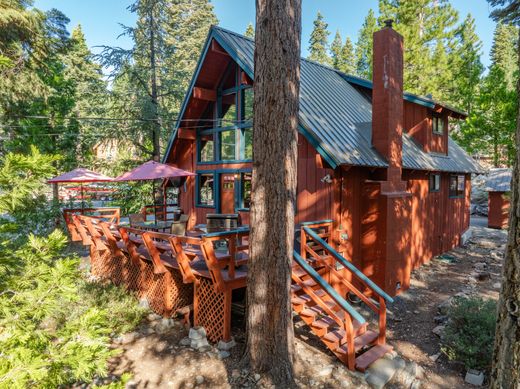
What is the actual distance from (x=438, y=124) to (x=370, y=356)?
10245mm

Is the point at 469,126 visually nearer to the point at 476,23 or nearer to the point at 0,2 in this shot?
the point at 476,23

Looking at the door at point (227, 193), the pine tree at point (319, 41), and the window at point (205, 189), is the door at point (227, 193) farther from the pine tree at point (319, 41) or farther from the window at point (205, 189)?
the pine tree at point (319, 41)

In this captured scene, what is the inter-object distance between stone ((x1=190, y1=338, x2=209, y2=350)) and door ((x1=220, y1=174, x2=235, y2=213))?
17.6 ft

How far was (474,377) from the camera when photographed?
16.7 ft

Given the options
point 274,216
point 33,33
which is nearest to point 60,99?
point 33,33

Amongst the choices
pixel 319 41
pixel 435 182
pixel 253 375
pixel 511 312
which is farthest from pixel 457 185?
pixel 319 41

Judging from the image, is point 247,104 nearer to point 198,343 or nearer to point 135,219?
point 135,219

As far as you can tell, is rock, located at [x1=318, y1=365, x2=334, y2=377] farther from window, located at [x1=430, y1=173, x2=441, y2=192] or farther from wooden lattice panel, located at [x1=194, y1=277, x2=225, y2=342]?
window, located at [x1=430, y1=173, x2=441, y2=192]

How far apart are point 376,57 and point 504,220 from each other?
16.0 metres

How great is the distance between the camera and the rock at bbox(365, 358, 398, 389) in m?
4.71

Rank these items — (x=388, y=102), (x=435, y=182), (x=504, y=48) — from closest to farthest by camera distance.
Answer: (x=388, y=102), (x=435, y=182), (x=504, y=48)

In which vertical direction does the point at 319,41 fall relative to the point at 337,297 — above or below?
above

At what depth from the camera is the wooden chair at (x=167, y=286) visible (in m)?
6.43

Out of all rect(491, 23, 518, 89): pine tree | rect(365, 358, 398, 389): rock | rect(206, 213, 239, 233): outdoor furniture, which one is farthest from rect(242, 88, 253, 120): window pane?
rect(491, 23, 518, 89): pine tree
